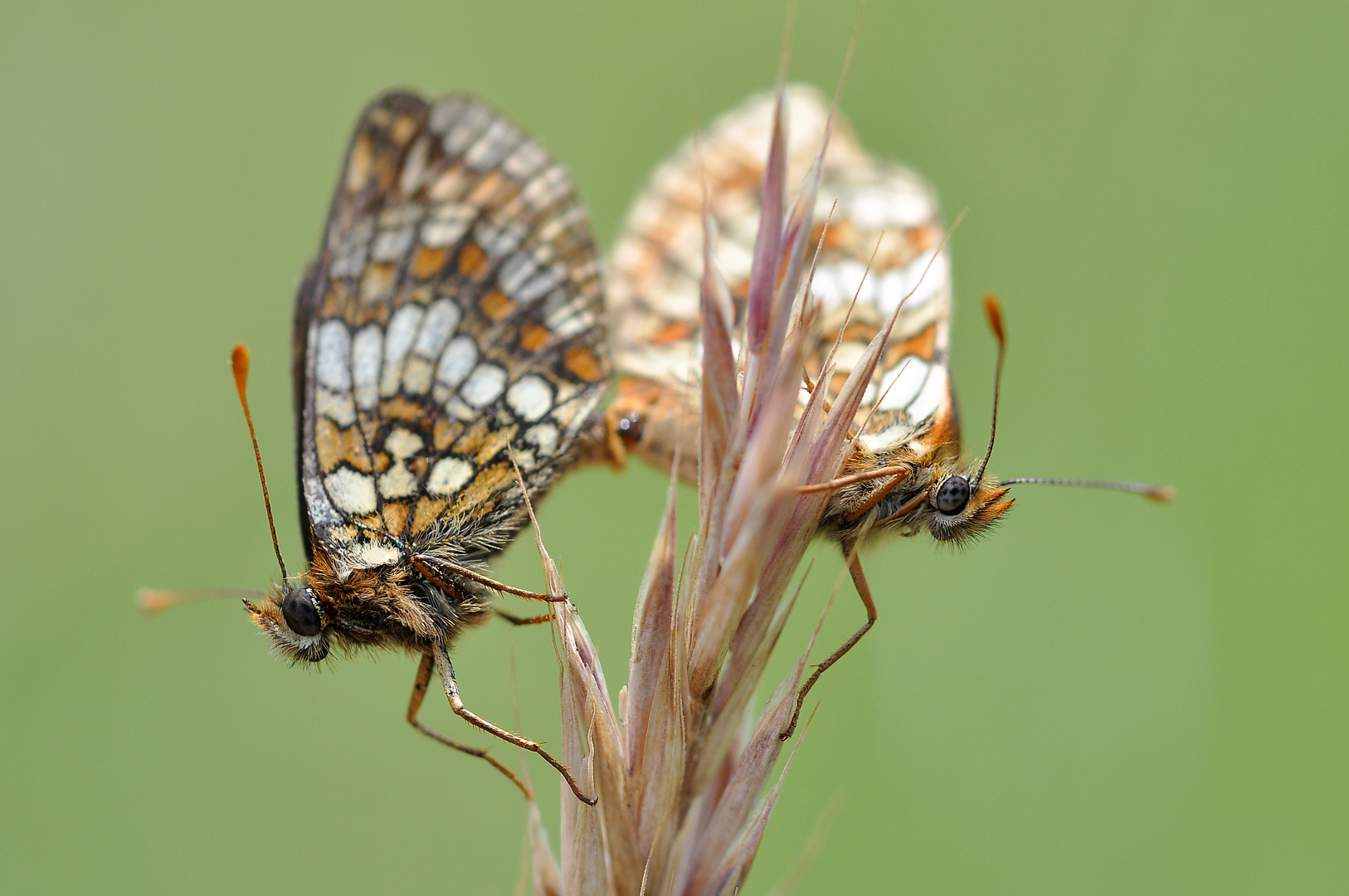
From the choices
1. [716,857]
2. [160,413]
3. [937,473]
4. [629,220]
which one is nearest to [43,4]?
[160,413]

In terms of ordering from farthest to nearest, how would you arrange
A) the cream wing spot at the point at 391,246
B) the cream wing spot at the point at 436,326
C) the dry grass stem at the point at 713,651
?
1. the cream wing spot at the point at 391,246
2. the cream wing spot at the point at 436,326
3. the dry grass stem at the point at 713,651

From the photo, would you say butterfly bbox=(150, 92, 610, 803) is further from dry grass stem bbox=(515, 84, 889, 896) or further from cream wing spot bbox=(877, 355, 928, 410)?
cream wing spot bbox=(877, 355, 928, 410)

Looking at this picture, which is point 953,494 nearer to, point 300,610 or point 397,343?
point 300,610

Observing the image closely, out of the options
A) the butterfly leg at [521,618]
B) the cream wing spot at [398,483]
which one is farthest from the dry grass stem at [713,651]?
the cream wing spot at [398,483]

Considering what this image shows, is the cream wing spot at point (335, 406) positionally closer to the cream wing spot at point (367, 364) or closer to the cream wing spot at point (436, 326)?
the cream wing spot at point (367, 364)

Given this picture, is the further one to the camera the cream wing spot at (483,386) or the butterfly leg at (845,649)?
the cream wing spot at (483,386)

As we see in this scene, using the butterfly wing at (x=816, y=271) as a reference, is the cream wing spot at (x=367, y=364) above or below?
below

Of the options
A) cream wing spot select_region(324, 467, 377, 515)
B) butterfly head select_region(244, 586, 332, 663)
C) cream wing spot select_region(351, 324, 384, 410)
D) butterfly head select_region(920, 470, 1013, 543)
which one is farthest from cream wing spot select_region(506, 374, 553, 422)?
butterfly head select_region(920, 470, 1013, 543)

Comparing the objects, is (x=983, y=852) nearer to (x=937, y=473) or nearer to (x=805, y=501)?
(x=937, y=473)

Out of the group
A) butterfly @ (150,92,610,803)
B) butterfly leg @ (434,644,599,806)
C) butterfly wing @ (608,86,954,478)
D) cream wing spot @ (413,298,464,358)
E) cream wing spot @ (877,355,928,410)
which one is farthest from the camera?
cream wing spot @ (413,298,464,358)
